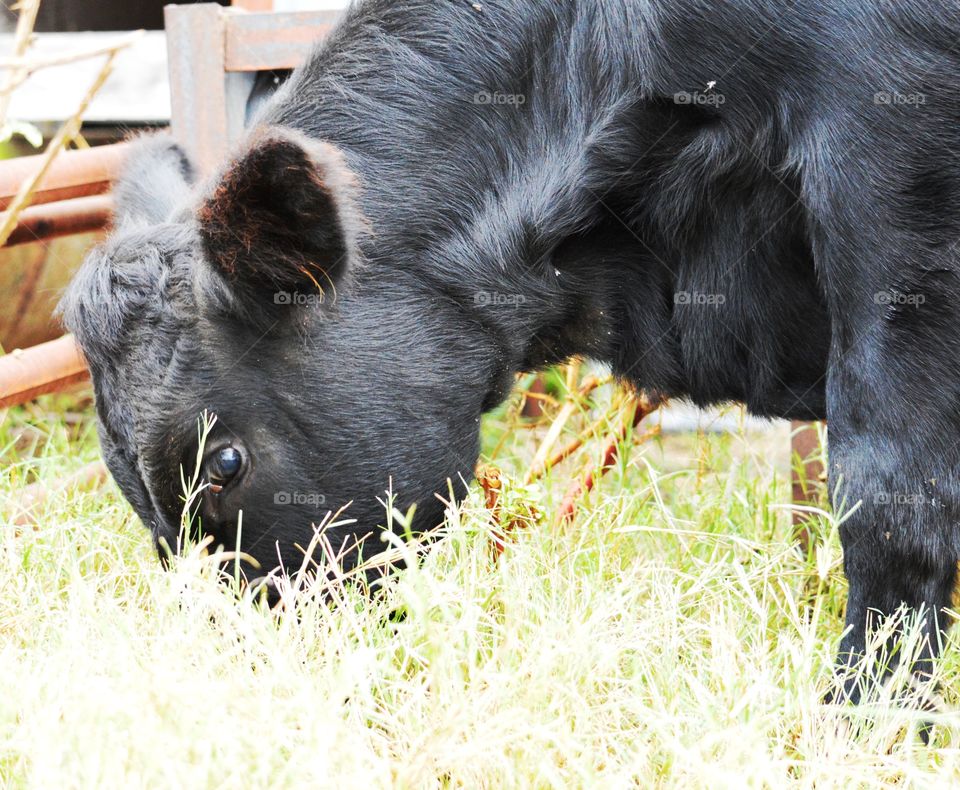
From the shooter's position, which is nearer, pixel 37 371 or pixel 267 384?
pixel 267 384

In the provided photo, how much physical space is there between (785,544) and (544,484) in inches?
36.1

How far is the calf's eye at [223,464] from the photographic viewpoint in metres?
2.70

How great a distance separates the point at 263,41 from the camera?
4043 mm

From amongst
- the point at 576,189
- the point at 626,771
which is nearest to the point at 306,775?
the point at 626,771

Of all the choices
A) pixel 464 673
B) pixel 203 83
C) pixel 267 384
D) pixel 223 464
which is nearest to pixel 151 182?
pixel 267 384

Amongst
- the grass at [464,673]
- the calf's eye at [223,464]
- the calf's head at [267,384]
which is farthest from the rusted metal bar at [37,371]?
the calf's eye at [223,464]

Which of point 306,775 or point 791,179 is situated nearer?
point 306,775

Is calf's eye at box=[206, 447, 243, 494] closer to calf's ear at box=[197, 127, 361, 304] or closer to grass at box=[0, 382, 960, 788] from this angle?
grass at box=[0, 382, 960, 788]

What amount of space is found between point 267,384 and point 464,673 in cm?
87

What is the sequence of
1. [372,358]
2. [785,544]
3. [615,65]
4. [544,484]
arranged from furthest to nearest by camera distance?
1. [544,484]
2. [785,544]
3. [372,358]
4. [615,65]

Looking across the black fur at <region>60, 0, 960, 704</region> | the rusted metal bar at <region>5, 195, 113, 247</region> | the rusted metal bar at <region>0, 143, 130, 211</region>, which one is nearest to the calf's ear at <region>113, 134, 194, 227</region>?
the black fur at <region>60, 0, 960, 704</region>

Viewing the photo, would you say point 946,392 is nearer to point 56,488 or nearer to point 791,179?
point 791,179

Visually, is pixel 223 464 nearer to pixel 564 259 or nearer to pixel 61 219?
pixel 564 259

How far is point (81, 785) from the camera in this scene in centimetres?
180
